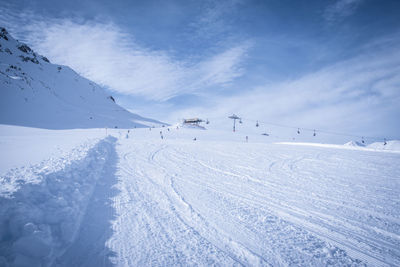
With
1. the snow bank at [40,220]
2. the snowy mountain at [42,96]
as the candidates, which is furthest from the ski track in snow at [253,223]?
the snowy mountain at [42,96]

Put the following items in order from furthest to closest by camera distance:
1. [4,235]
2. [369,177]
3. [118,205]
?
[369,177] < [118,205] < [4,235]

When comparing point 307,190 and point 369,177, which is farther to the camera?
point 369,177

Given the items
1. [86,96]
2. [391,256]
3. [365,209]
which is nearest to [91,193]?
[391,256]

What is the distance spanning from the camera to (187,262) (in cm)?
265

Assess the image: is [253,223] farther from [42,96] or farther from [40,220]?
[42,96]

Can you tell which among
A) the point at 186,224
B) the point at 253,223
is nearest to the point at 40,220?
the point at 186,224

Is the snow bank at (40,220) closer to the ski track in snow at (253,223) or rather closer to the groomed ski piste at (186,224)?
the groomed ski piste at (186,224)

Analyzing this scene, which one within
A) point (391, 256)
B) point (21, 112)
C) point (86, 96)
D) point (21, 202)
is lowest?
point (391, 256)

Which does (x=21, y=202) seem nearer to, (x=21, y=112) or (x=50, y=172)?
(x=50, y=172)

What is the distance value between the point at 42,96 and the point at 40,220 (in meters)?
96.4

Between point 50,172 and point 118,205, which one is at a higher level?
point 50,172

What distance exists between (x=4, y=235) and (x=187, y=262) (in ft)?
9.26

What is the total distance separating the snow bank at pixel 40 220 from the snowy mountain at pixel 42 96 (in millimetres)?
56484

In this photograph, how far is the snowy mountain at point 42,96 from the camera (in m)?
56.7
